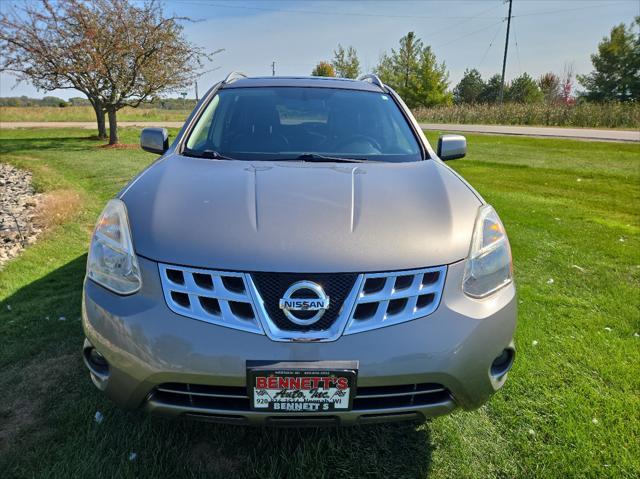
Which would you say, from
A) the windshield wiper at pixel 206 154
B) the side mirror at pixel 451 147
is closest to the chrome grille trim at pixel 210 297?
the windshield wiper at pixel 206 154

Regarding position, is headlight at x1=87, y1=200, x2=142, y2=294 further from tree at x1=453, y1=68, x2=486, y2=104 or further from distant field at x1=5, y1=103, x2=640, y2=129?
tree at x1=453, y1=68, x2=486, y2=104

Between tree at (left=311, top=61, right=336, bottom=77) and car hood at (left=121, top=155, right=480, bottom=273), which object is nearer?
car hood at (left=121, top=155, right=480, bottom=273)

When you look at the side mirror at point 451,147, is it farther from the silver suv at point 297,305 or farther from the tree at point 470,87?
the tree at point 470,87

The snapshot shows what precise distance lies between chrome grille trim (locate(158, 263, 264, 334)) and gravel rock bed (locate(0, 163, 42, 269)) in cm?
333

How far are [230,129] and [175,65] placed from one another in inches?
589

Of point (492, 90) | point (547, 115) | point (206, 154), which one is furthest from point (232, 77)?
point (492, 90)

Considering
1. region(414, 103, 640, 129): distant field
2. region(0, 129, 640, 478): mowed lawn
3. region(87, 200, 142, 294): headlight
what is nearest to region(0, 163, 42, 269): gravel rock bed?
region(0, 129, 640, 478): mowed lawn

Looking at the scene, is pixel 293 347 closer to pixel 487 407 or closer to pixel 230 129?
pixel 487 407

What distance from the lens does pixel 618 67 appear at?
41281 millimetres

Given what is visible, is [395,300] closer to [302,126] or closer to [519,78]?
[302,126]

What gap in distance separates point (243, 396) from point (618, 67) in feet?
166

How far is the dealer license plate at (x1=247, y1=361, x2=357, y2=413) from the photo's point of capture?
4.90 ft

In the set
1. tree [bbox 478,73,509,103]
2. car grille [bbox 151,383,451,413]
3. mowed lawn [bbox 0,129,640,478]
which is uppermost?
tree [bbox 478,73,509,103]

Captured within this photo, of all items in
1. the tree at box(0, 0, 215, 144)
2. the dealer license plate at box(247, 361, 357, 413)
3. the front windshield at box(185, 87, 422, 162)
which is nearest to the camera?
the dealer license plate at box(247, 361, 357, 413)
